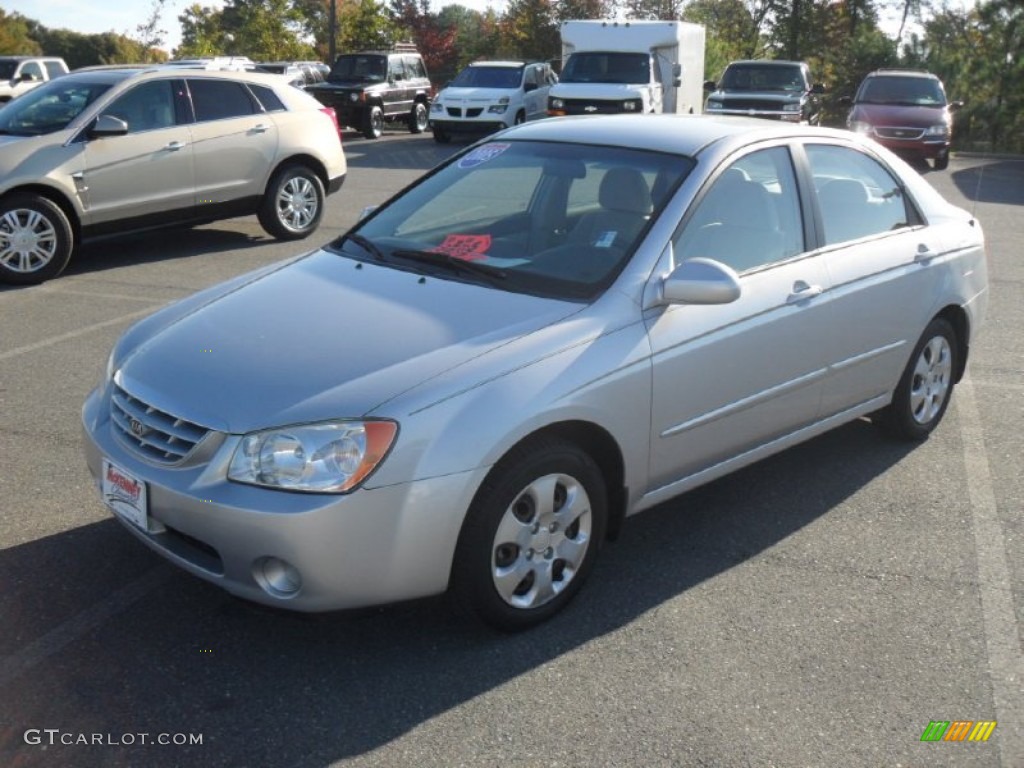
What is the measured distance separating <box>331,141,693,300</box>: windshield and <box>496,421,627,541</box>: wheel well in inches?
19.3

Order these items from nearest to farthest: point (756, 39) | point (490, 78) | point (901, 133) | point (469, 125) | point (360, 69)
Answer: point (901, 133) → point (469, 125) → point (490, 78) → point (360, 69) → point (756, 39)

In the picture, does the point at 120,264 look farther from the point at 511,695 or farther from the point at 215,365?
the point at 511,695

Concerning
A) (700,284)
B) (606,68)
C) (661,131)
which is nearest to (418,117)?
(606,68)

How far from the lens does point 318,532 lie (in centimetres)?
313

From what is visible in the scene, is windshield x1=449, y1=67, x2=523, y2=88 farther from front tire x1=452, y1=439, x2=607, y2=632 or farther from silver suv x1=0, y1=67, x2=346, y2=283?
front tire x1=452, y1=439, x2=607, y2=632

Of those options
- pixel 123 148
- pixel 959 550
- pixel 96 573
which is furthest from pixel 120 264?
pixel 959 550

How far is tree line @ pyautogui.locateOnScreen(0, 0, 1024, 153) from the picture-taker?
31.0 m

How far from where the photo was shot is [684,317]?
396 cm

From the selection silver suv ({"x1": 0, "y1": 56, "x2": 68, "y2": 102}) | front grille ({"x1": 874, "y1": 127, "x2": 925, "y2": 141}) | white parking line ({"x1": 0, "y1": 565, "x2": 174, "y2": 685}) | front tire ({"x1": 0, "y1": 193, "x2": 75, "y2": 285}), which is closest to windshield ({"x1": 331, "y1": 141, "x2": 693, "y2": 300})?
white parking line ({"x1": 0, "y1": 565, "x2": 174, "y2": 685})

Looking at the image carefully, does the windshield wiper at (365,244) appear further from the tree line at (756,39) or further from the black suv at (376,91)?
the tree line at (756,39)

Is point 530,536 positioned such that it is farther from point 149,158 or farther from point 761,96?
point 761,96

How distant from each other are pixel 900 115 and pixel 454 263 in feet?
60.7

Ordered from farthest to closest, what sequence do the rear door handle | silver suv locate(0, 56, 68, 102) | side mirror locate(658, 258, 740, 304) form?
silver suv locate(0, 56, 68, 102) < the rear door handle < side mirror locate(658, 258, 740, 304)

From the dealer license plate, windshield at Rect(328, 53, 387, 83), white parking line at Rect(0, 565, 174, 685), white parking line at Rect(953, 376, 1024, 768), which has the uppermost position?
windshield at Rect(328, 53, 387, 83)
